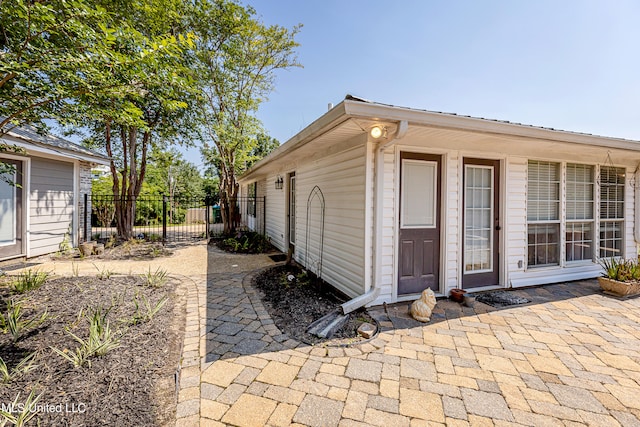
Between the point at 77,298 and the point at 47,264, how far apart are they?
3.30 metres

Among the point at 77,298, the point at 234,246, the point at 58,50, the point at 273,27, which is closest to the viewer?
the point at 58,50

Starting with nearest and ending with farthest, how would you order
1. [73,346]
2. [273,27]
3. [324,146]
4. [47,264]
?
[73,346], [324,146], [47,264], [273,27]

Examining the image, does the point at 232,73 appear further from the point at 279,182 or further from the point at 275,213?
the point at 275,213

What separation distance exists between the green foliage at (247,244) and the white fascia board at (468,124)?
587cm

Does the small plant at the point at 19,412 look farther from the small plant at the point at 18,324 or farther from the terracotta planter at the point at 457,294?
the terracotta planter at the point at 457,294

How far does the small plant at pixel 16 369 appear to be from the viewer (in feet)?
6.11

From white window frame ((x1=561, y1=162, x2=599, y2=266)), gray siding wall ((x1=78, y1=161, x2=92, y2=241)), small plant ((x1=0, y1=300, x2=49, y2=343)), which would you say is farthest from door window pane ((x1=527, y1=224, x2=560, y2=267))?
gray siding wall ((x1=78, y1=161, x2=92, y2=241))

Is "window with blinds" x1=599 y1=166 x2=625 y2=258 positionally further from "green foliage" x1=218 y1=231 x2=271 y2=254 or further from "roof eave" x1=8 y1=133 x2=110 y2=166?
"roof eave" x1=8 y1=133 x2=110 y2=166

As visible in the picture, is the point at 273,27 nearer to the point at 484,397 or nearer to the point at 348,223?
the point at 348,223

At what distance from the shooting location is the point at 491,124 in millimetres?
3088

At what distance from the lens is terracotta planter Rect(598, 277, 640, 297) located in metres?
3.95

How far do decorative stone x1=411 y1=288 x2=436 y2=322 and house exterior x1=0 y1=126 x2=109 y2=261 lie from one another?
22.3ft

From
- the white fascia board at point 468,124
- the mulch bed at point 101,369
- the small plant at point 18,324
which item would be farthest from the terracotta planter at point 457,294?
the small plant at point 18,324

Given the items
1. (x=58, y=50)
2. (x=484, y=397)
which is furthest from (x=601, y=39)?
(x=58, y=50)
